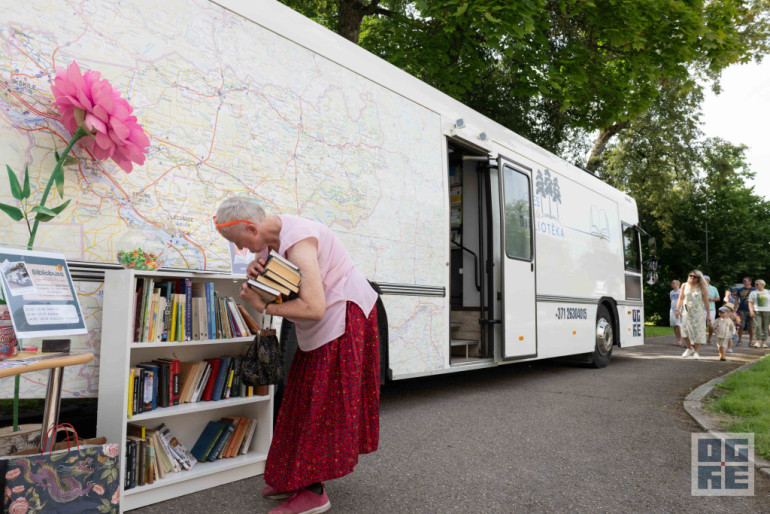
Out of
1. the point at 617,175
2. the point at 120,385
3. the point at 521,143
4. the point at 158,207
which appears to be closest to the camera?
the point at 120,385

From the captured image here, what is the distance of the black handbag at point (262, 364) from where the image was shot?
9.09 ft

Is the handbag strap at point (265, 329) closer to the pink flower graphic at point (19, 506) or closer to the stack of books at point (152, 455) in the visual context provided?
the stack of books at point (152, 455)

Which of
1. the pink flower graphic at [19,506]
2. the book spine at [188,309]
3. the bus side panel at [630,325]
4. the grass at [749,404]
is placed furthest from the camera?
the bus side panel at [630,325]

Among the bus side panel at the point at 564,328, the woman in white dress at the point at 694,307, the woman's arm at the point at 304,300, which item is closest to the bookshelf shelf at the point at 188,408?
the woman's arm at the point at 304,300

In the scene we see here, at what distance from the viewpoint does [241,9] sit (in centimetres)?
365

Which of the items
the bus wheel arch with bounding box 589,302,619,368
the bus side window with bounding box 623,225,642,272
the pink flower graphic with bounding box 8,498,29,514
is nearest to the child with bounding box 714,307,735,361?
the bus side window with bounding box 623,225,642,272

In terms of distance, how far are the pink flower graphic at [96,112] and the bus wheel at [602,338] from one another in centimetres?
761

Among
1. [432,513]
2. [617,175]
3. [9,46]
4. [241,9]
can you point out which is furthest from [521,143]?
[617,175]

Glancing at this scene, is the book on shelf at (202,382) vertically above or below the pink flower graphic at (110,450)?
above

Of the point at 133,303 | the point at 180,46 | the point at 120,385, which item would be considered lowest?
the point at 120,385

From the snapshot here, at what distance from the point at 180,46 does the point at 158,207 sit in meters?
1.00

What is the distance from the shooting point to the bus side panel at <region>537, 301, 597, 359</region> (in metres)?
6.93

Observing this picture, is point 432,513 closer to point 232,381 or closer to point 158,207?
point 232,381

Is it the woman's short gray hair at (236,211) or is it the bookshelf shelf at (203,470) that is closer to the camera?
the woman's short gray hair at (236,211)
